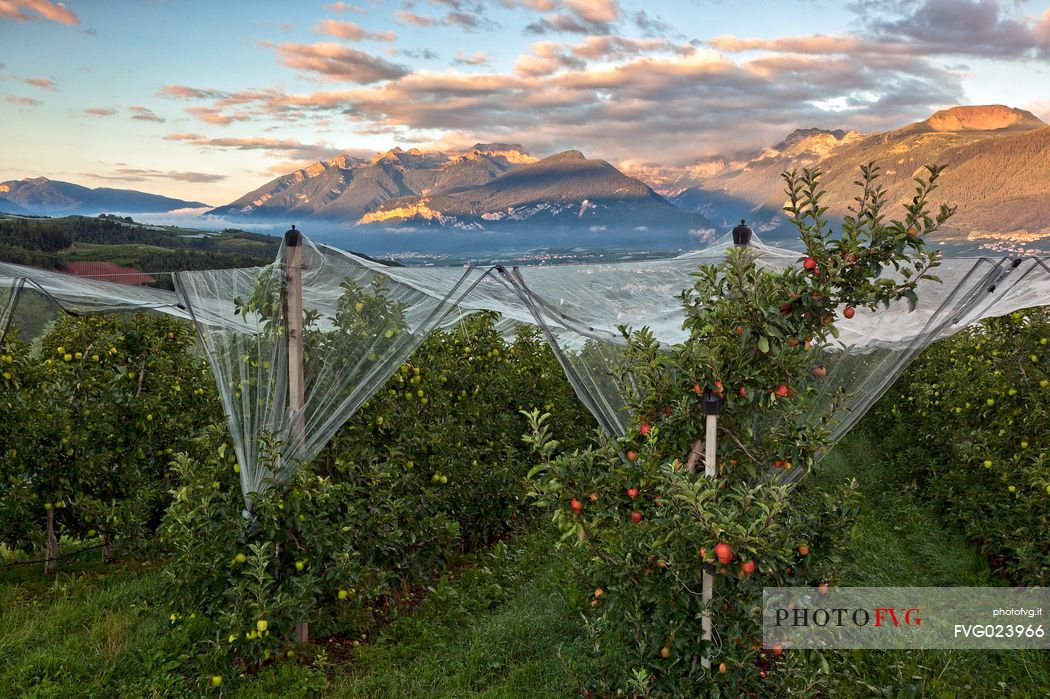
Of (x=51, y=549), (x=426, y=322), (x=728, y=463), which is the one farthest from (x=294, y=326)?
(x=51, y=549)

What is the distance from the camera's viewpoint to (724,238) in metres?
4.25

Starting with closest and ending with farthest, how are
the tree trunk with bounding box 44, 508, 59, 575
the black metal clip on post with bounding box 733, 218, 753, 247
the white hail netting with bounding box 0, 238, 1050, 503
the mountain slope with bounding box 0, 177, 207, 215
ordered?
the black metal clip on post with bounding box 733, 218, 753, 247 → the white hail netting with bounding box 0, 238, 1050, 503 → the tree trunk with bounding box 44, 508, 59, 575 → the mountain slope with bounding box 0, 177, 207, 215

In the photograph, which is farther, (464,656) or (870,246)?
(464,656)

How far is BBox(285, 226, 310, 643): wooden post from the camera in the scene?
3.66 meters

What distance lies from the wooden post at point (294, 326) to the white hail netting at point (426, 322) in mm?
27

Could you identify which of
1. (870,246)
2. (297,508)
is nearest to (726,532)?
(870,246)

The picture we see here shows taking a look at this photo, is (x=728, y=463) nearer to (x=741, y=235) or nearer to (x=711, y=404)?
(x=711, y=404)

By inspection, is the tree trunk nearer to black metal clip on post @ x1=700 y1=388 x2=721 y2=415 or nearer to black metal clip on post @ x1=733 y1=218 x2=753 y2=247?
black metal clip on post @ x1=700 y1=388 x2=721 y2=415

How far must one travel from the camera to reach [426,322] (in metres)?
3.77

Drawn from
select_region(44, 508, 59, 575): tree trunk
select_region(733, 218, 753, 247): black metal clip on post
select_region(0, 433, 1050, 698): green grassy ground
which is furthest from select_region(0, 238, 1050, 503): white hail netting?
select_region(44, 508, 59, 575): tree trunk

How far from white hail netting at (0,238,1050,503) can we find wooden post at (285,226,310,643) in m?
0.03

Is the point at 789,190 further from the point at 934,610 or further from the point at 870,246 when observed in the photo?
the point at 934,610

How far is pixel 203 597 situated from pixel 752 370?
123 inches

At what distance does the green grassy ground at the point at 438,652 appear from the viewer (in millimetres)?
3447
